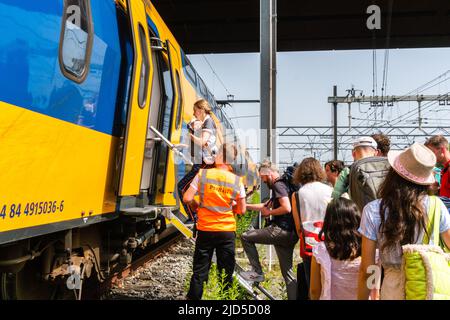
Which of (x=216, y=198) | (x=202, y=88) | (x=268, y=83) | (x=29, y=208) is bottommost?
(x=29, y=208)

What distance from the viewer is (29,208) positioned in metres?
3.08

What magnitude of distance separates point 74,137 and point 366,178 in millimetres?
2426

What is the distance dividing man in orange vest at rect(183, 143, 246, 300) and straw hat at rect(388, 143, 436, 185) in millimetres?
2216

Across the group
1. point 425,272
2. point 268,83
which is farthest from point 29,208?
point 268,83

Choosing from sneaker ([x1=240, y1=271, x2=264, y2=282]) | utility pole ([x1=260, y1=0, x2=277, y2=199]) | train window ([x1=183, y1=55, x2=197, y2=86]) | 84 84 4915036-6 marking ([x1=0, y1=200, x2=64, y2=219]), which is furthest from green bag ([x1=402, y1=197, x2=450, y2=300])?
train window ([x1=183, y1=55, x2=197, y2=86])

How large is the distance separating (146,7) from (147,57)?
39.6 inches

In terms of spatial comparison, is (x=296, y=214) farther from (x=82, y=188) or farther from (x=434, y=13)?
(x=434, y=13)

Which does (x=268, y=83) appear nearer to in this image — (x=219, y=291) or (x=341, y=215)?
(x=219, y=291)

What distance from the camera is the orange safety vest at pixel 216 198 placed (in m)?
4.73

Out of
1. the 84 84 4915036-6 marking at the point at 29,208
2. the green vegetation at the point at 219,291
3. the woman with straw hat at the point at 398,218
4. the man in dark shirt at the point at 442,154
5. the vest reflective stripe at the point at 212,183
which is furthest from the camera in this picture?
the man in dark shirt at the point at 442,154

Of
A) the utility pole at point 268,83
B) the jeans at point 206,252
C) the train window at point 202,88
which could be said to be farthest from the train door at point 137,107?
the train window at point 202,88

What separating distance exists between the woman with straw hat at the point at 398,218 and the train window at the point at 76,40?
8.39ft

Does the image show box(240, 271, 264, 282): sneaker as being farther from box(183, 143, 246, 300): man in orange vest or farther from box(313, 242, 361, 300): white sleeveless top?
box(313, 242, 361, 300): white sleeveless top

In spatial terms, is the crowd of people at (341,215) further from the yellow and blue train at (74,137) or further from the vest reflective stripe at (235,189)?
the yellow and blue train at (74,137)
